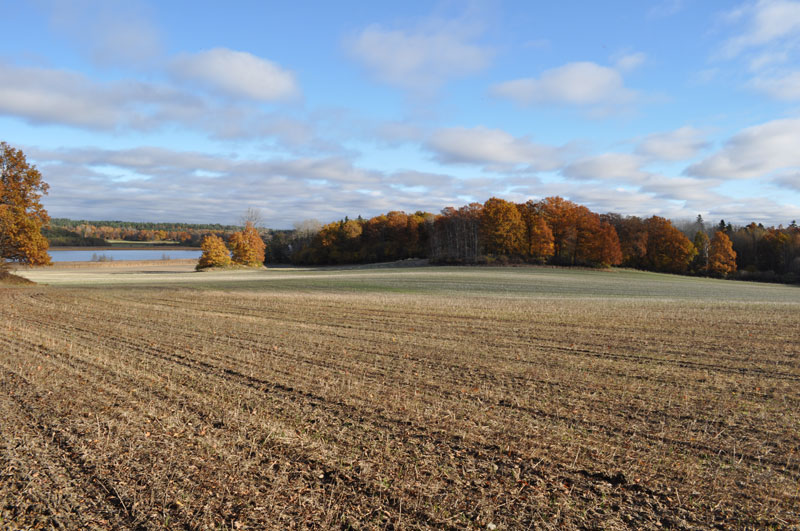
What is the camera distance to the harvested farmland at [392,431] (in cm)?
505

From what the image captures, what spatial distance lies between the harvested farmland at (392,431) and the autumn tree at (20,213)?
65.8 ft

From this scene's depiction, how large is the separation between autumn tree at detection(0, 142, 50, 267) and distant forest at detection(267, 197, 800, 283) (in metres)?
56.9

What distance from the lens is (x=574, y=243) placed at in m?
79.8

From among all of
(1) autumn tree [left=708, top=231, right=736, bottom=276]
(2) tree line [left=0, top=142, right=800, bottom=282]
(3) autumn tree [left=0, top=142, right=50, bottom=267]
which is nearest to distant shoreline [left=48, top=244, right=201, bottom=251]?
(2) tree line [left=0, top=142, right=800, bottom=282]

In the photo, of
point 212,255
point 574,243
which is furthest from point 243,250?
point 574,243

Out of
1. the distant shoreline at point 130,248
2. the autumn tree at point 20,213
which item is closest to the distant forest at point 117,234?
the distant shoreline at point 130,248

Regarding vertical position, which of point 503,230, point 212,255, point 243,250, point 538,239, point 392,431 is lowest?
point 392,431

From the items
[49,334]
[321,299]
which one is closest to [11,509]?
[49,334]

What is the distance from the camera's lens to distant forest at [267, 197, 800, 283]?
259 ft

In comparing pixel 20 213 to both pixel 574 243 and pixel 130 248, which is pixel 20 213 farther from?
pixel 130 248

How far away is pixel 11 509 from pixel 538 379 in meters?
8.93

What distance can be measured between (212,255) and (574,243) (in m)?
59.6

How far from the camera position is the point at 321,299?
2683cm

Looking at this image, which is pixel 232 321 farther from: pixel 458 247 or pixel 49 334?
pixel 458 247
